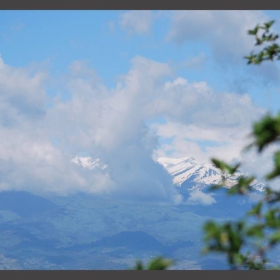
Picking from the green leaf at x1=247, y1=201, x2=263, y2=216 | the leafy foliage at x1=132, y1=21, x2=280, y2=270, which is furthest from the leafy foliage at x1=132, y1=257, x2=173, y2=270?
the green leaf at x1=247, y1=201, x2=263, y2=216

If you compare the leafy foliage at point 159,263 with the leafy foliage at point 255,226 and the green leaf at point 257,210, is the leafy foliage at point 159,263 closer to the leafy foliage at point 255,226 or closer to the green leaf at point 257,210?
the leafy foliage at point 255,226

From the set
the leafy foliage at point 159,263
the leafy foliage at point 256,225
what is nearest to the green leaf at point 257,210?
the leafy foliage at point 256,225

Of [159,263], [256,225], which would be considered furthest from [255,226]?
[159,263]

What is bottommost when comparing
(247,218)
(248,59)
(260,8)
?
(247,218)

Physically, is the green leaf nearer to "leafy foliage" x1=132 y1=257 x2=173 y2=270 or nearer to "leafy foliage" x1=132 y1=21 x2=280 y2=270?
"leafy foliage" x1=132 y1=21 x2=280 y2=270

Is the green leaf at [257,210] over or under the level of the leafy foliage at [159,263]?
over

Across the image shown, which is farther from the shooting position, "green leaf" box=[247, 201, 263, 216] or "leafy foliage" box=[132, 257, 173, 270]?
"green leaf" box=[247, 201, 263, 216]

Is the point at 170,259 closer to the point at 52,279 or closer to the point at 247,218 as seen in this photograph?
the point at 247,218

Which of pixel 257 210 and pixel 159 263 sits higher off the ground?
pixel 257 210

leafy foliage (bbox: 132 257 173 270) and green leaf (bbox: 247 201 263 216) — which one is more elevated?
green leaf (bbox: 247 201 263 216)

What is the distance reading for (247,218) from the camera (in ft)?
6.01

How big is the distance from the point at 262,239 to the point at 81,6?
2.47m

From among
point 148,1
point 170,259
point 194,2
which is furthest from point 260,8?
point 170,259

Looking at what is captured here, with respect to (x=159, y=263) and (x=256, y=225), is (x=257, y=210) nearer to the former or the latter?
(x=256, y=225)
